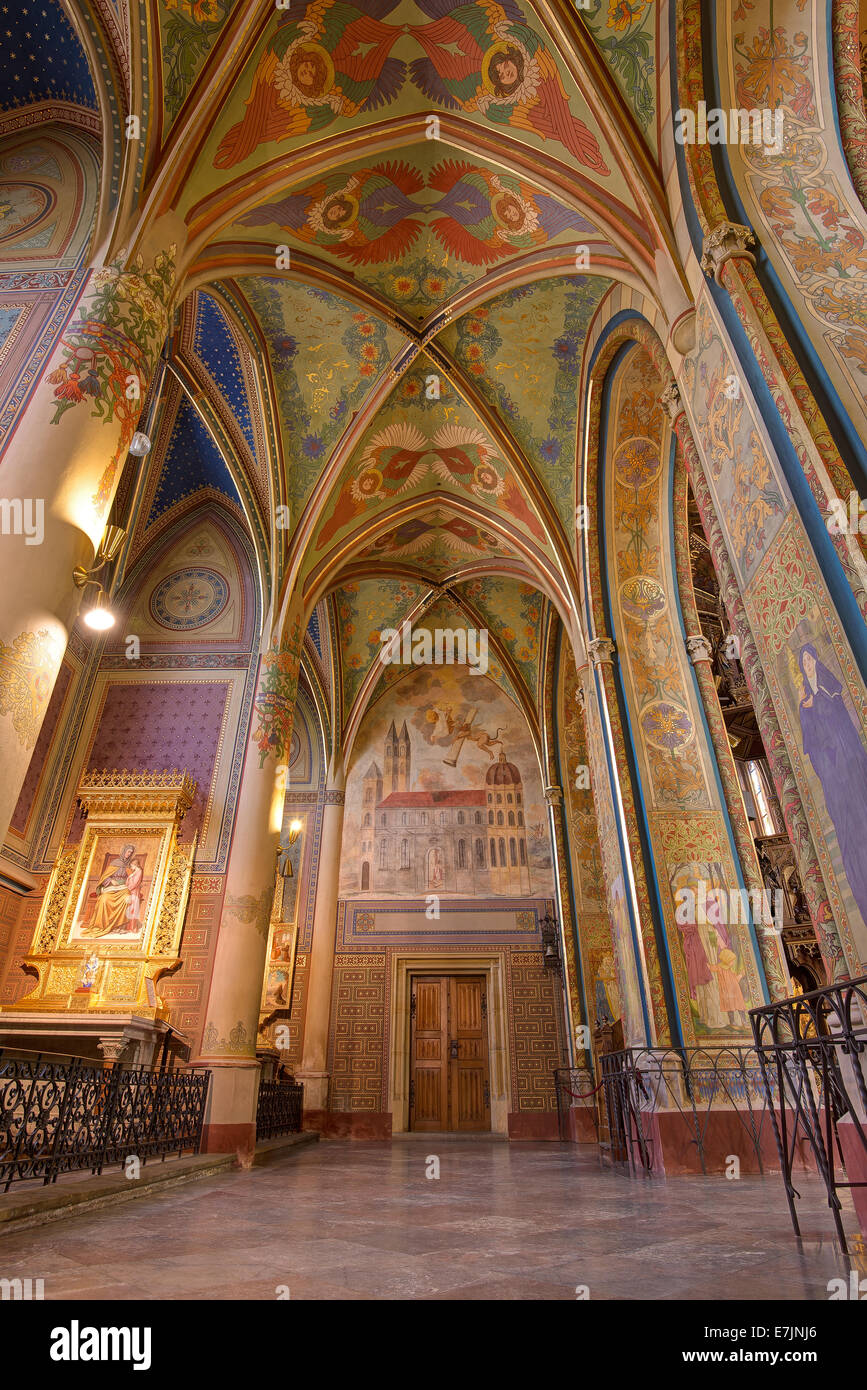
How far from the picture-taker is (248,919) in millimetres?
8250

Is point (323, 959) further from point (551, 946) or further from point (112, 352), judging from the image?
point (112, 352)

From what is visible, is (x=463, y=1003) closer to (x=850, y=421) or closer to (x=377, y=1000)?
(x=377, y=1000)

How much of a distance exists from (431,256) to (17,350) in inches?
189

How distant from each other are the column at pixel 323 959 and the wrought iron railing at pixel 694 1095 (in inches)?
266

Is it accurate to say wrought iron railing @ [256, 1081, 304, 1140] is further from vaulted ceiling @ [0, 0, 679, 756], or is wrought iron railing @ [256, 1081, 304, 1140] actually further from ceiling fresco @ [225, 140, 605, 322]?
ceiling fresco @ [225, 140, 605, 322]

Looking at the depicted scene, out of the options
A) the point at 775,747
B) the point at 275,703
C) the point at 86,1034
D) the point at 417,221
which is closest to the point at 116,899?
the point at 86,1034

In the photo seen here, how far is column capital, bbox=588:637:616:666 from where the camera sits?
827cm

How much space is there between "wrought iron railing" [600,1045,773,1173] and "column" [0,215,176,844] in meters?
5.55

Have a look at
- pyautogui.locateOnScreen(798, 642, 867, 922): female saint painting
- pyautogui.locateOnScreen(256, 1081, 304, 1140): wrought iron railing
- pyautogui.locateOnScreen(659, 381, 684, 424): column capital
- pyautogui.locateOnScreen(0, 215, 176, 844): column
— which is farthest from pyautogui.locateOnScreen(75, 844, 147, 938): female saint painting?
pyautogui.locateOnScreen(798, 642, 867, 922): female saint painting

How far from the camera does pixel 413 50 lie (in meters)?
6.75

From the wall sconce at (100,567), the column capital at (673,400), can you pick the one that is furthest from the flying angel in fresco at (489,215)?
the wall sconce at (100,567)

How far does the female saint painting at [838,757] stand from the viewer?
A: 10.1 feet

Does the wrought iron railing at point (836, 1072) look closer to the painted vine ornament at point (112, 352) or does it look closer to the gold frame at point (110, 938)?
the painted vine ornament at point (112, 352)

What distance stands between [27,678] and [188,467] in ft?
25.9
